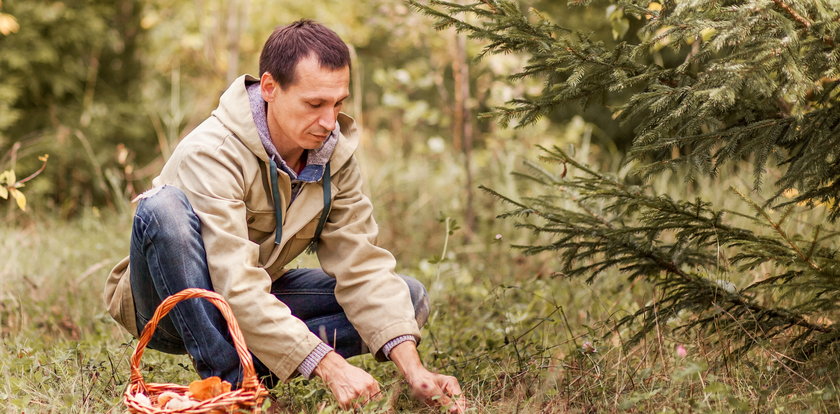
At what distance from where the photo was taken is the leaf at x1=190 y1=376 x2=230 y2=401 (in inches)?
82.6

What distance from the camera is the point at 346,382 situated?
2.20 metres

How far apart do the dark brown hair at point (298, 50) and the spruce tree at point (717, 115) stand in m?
0.27

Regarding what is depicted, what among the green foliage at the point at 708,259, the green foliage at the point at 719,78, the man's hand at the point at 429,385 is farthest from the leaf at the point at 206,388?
the green foliage at the point at 719,78

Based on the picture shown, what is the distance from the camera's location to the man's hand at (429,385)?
222cm

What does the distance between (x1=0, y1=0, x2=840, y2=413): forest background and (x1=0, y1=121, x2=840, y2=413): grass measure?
0.01 meters

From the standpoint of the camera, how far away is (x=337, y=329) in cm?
265

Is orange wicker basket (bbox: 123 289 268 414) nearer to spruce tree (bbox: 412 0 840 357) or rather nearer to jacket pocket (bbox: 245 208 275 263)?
jacket pocket (bbox: 245 208 275 263)

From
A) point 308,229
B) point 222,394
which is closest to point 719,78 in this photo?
point 308,229

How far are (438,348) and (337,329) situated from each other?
520 mm

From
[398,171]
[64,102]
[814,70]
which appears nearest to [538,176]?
[814,70]

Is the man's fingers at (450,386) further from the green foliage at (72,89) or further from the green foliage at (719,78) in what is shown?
the green foliage at (72,89)

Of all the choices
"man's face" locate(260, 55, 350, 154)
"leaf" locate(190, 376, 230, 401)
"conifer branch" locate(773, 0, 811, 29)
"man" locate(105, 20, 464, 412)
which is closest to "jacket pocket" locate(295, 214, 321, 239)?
"man" locate(105, 20, 464, 412)

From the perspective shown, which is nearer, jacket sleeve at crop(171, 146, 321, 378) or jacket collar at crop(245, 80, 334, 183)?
jacket sleeve at crop(171, 146, 321, 378)

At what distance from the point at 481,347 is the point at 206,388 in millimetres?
1291
